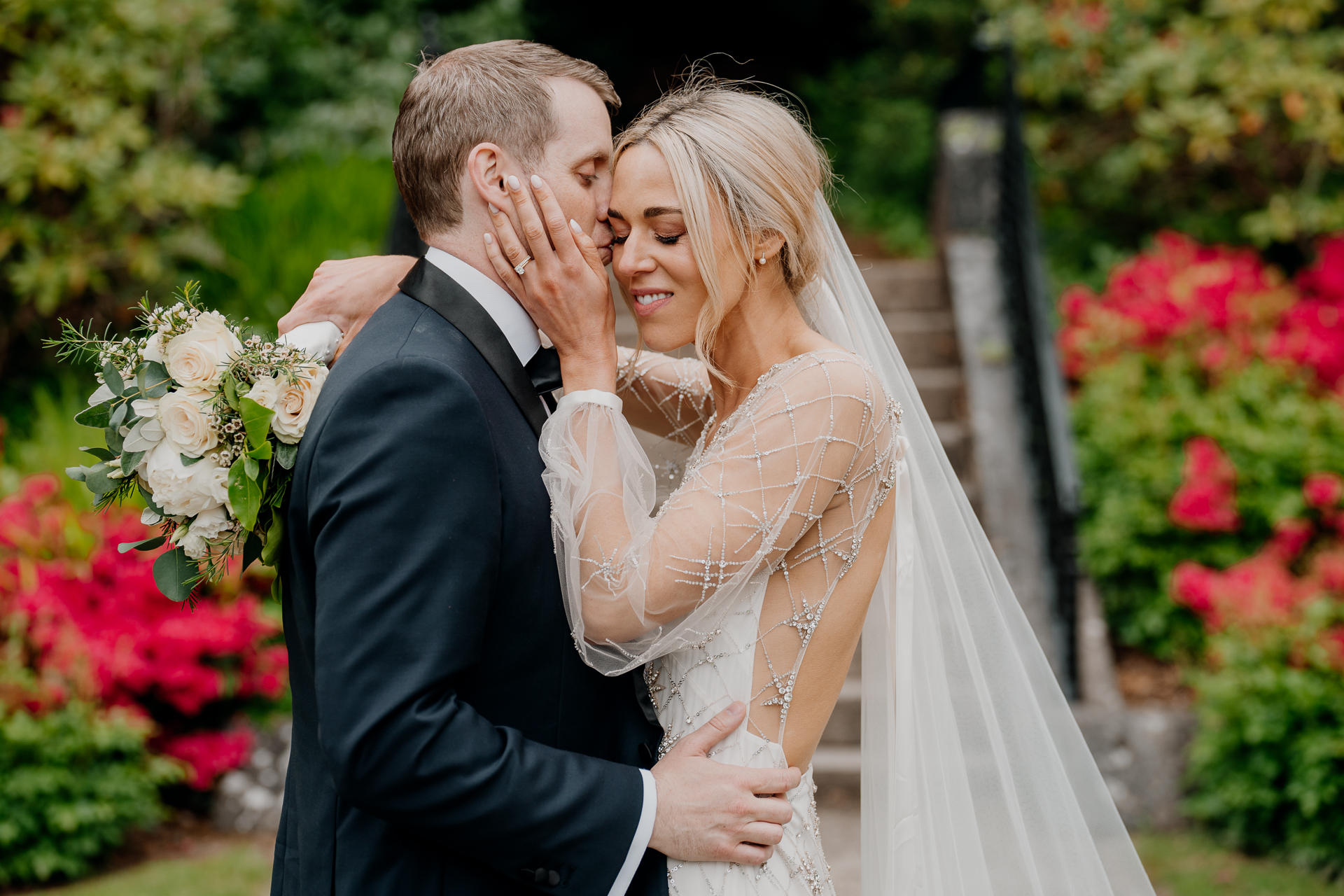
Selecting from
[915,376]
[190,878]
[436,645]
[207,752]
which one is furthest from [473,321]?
[915,376]

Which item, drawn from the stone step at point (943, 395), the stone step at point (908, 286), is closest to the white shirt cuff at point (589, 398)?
the stone step at point (943, 395)

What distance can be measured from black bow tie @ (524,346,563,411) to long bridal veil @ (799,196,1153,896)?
0.67 meters

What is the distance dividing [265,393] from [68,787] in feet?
10.9

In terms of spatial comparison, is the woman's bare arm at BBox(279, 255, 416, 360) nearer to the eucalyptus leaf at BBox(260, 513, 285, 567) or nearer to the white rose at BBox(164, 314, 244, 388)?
the white rose at BBox(164, 314, 244, 388)

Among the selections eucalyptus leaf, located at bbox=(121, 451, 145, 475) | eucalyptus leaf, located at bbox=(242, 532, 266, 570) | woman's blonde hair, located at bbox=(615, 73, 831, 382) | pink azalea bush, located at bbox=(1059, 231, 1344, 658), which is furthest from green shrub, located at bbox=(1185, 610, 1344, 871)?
eucalyptus leaf, located at bbox=(121, 451, 145, 475)

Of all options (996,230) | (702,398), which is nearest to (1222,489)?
(996,230)

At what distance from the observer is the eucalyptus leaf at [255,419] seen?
1776 mm

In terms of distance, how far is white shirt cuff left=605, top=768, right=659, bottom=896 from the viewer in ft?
5.99

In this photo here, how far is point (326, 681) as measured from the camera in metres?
1.63

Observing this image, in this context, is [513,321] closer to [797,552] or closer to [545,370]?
[545,370]

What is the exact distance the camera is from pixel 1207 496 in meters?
5.20

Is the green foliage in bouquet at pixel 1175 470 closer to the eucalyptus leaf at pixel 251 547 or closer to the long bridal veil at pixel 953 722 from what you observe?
the long bridal veil at pixel 953 722

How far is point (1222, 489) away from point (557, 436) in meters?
4.48

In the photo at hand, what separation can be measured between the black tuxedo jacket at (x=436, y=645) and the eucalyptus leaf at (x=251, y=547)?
5cm
